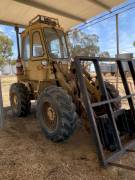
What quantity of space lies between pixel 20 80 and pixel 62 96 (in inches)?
124

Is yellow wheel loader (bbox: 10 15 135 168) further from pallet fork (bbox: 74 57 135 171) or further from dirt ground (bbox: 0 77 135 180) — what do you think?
dirt ground (bbox: 0 77 135 180)

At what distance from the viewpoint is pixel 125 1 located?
687 cm

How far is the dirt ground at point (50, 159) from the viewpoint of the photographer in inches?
127

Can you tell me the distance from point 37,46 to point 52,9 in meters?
1.73

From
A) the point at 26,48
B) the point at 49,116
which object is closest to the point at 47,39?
the point at 26,48

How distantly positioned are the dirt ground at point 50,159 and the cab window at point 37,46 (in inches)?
77.9

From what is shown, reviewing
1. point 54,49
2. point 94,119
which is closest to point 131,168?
point 94,119

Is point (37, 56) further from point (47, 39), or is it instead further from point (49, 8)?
point (49, 8)

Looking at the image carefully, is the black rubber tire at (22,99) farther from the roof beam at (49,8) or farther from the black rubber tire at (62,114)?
the roof beam at (49,8)

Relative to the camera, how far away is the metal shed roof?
644 cm

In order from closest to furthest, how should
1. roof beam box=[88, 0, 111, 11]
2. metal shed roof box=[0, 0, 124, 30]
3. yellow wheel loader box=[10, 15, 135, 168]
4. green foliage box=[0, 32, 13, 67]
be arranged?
1. yellow wheel loader box=[10, 15, 135, 168]
2. metal shed roof box=[0, 0, 124, 30]
3. roof beam box=[88, 0, 111, 11]
4. green foliage box=[0, 32, 13, 67]

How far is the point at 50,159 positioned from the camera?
3.80m

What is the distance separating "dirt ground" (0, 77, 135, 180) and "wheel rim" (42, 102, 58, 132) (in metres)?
0.31

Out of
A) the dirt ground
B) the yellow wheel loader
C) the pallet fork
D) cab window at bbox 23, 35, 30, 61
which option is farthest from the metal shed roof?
the dirt ground
